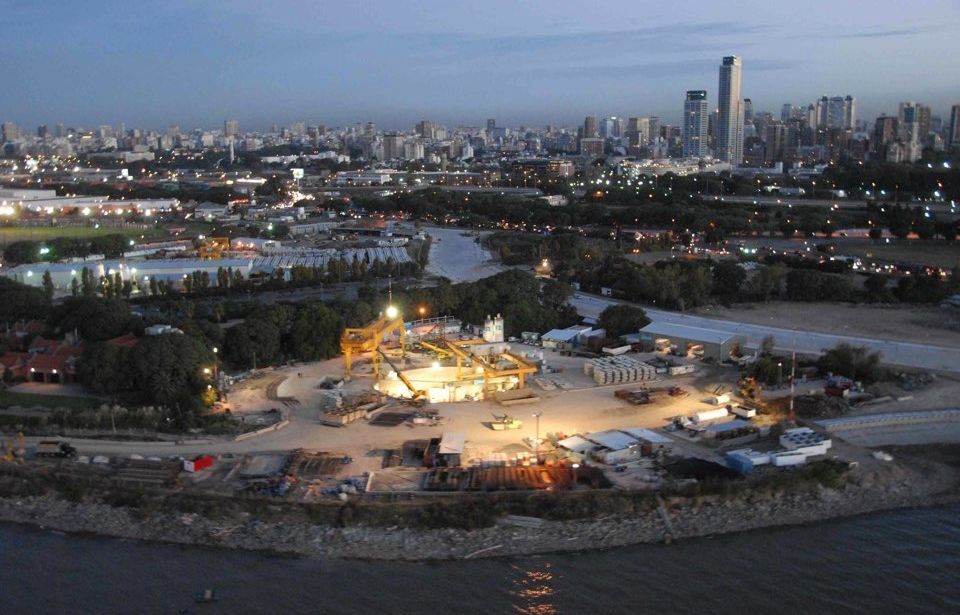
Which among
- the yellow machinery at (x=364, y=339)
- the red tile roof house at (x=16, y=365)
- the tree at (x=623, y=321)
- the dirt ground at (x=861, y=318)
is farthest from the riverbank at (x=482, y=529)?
the dirt ground at (x=861, y=318)

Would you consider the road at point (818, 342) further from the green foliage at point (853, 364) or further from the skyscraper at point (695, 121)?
the skyscraper at point (695, 121)

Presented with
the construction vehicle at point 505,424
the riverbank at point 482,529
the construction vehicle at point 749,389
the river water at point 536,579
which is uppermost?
the construction vehicle at point 749,389

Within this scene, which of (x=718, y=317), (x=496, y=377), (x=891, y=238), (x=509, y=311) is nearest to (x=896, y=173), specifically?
(x=891, y=238)

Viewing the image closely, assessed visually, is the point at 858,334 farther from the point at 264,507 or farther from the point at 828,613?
the point at 264,507

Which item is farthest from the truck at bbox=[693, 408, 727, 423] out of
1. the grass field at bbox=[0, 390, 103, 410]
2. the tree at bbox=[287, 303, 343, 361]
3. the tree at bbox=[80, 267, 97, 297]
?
the tree at bbox=[80, 267, 97, 297]

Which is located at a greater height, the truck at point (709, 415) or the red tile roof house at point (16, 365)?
the red tile roof house at point (16, 365)

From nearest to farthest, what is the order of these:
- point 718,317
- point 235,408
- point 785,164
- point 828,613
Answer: point 828,613 → point 235,408 → point 718,317 → point 785,164
